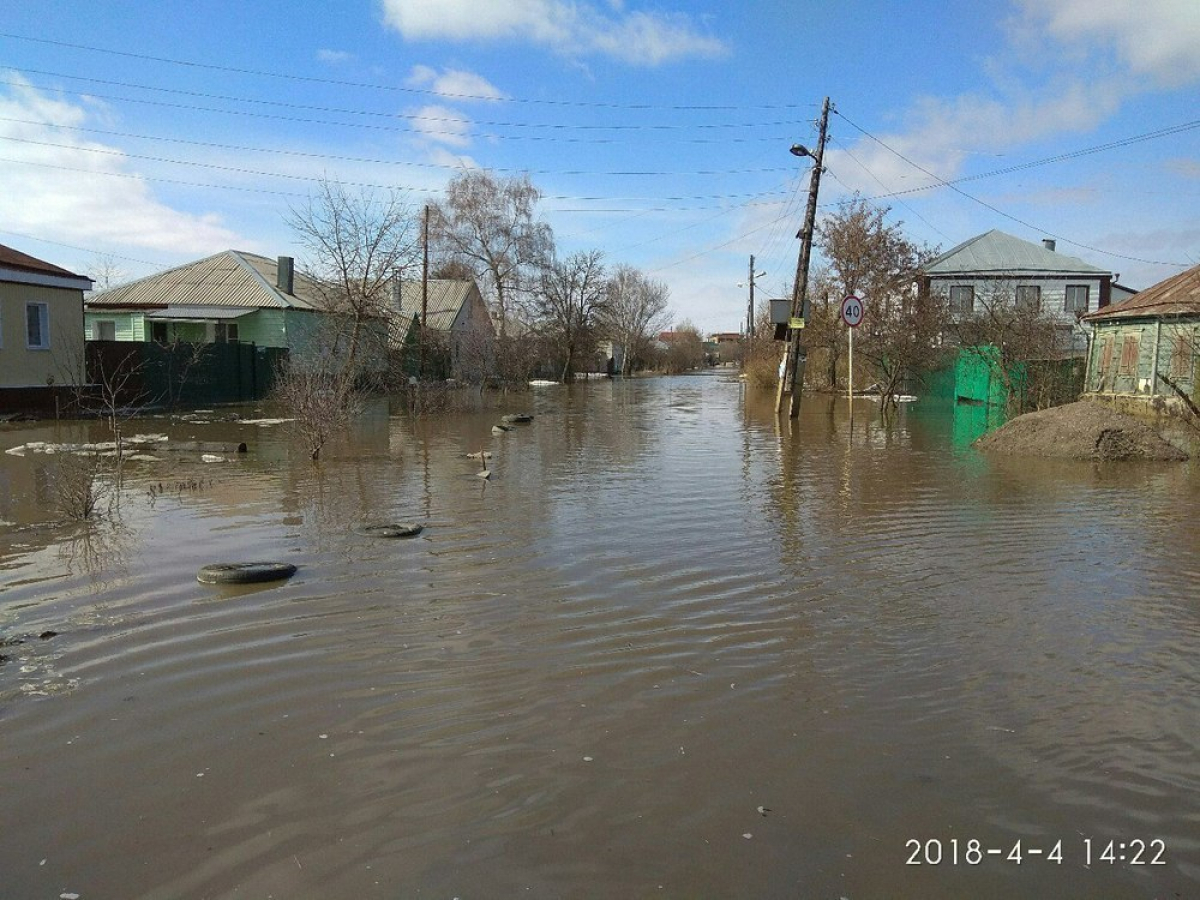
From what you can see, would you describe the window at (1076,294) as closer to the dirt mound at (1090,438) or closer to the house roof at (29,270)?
the dirt mound at (1090,438)

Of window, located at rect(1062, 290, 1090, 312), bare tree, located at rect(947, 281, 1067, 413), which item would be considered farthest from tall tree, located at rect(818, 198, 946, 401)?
window, located at rect(1062, 290, 1090, 312)

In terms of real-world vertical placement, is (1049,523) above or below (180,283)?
below

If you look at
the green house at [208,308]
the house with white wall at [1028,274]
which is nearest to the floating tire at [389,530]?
the green house at [208,308]

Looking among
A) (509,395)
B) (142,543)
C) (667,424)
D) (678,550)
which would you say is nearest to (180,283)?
(509,395)

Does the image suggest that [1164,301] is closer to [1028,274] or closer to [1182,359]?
[1182,359]

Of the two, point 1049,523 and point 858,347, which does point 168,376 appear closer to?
point 858,347

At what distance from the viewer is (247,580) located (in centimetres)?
653

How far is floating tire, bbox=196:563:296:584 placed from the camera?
6520mm

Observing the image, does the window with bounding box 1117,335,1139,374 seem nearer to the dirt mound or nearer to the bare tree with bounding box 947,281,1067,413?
the bare tree with bounding box 947,281,1067,413

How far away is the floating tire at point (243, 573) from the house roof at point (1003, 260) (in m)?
40.1

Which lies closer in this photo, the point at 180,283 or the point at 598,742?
the point at 598,742

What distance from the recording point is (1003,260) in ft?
144

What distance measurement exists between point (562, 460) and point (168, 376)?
17.1 metres

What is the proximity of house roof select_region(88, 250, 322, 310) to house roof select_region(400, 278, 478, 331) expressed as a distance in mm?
11272
